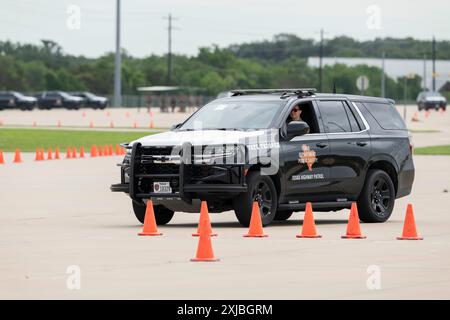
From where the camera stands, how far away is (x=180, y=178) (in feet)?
62.0

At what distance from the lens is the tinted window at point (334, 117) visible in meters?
20.9

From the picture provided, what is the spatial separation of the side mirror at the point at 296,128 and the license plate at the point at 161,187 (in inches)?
73.5

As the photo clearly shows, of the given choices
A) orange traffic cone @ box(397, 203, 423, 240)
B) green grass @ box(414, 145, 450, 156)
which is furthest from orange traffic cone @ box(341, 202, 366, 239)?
green grass @ box(414, 145, 450, 156)

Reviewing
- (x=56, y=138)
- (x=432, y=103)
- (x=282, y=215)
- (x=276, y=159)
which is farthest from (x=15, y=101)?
(x=276, y=159)

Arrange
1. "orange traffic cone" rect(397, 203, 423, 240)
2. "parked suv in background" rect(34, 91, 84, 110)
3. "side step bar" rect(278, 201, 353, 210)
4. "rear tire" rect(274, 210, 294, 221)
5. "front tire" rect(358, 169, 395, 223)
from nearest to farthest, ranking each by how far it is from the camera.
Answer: "orange traffic cone" rect(397, 203, 423, 240), "side step bar" rect(278, 201, 353, 210), "front tire" rect(358, 169, 395, 223), "rear tire" rect(274, 210, 294, 221), "parked suv in background" rect(34, 91, 84, 110)

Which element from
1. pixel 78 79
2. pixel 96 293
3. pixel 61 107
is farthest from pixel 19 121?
pixel 78 79

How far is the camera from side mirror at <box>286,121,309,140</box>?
781 inches

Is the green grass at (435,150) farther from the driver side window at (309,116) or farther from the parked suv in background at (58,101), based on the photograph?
the parked suv in background at (58,101)

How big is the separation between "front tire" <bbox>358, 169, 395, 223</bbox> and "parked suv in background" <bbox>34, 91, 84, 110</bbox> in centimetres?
9781

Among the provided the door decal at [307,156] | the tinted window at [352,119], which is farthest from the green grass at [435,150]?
the door decal at [307,156]

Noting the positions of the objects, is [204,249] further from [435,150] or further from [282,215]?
[435,150]

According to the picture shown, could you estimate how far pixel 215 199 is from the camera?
62.8 feet

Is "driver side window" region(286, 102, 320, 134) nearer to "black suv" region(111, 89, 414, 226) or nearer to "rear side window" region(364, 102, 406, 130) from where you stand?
"black suv" region(111, 89, 414, 226)
